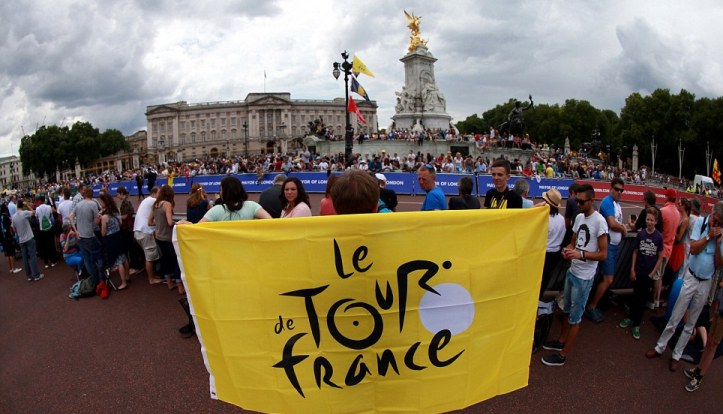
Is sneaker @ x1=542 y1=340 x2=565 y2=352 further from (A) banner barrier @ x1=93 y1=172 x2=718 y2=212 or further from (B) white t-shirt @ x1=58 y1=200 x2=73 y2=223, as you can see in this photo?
(A) banner barrier @ x1=93 y1=172 x2=718 y2=212

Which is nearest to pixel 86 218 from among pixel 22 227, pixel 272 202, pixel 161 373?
pixel 22 227

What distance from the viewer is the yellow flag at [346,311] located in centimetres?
245

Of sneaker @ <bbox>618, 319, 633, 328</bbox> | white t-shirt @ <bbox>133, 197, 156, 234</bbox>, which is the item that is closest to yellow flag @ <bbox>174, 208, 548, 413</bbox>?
sneaker @ <bbox>618, 319, 633, 328</bbox>

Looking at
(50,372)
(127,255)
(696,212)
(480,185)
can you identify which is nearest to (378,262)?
(50,372)

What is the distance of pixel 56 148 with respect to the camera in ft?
327

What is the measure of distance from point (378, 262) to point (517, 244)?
965mm

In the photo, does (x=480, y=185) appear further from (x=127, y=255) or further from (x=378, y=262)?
(x=378, y=262)

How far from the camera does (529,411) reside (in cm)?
441

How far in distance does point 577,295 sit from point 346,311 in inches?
149

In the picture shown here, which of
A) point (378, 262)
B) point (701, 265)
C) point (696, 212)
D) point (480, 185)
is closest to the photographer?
point (378, 262)

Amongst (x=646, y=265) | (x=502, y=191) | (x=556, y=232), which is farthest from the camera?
(x=646, y=265)

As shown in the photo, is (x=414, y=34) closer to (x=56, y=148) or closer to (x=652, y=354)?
(x=652, y=354)

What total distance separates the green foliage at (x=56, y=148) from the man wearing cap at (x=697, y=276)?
384 feet

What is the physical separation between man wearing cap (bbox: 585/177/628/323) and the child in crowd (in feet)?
1.01
